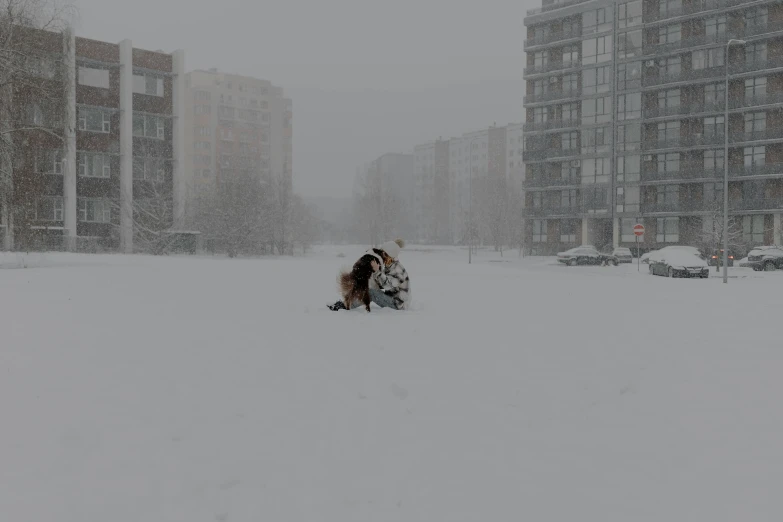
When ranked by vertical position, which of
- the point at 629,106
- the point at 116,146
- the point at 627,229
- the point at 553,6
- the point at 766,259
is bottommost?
the point at 766,259

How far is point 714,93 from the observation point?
176 ft

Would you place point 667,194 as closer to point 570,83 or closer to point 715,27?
point 715,27

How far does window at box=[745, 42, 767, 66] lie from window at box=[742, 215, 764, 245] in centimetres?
1200

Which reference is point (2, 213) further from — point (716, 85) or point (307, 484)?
point (716, 85)

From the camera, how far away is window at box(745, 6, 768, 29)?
5103 cm

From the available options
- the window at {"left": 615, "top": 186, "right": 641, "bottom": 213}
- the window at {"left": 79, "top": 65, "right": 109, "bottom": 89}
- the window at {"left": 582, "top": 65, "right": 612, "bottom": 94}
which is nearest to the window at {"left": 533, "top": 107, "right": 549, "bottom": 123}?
the window at {"left": 582, "top": 65, "right": 612, "bottom": 94}

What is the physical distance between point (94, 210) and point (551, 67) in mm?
42817

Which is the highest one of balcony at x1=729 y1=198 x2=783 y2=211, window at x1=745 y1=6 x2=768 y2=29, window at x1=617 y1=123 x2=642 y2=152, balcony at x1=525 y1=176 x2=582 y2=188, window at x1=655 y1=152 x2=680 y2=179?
window at x1=745 y1=6 x2=768 y2=29

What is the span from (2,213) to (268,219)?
104 ft

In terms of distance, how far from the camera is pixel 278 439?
205 inches

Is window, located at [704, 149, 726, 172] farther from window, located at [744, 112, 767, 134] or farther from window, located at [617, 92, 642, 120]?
window, located at [617, 92, 642, 120]

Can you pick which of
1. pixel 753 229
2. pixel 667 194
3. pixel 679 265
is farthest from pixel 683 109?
pixel 679 265

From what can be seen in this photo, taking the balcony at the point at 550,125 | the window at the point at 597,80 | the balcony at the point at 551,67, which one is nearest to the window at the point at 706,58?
the window at the point at 597,80

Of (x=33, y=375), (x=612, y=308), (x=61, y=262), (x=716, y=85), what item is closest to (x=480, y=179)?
(x=716, y=85)
